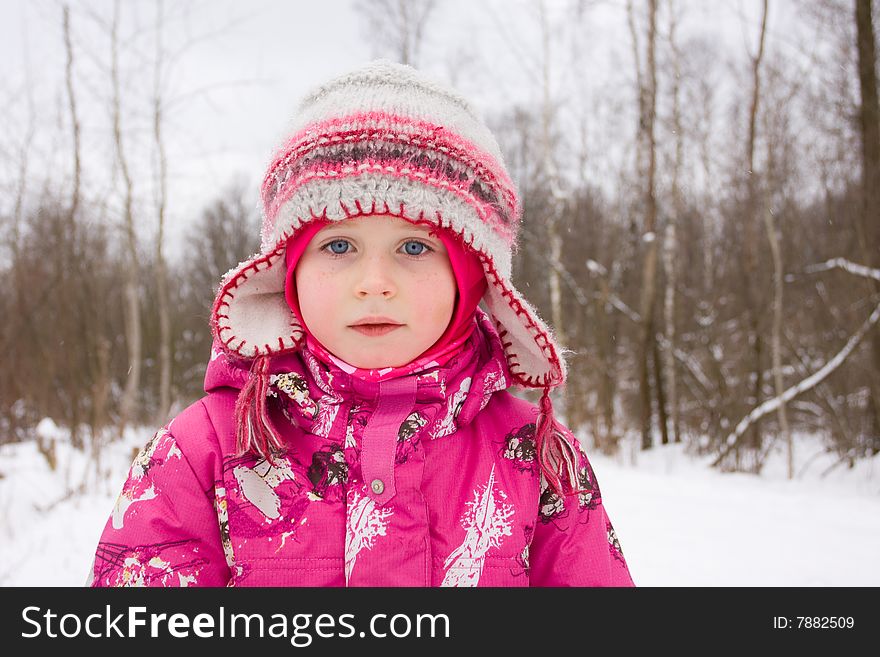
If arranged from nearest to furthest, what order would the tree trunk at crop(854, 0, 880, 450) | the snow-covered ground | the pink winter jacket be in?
the pink winter jacket → the snow-covered ground → the tree trunk at crop(854, 0, 880, 450)

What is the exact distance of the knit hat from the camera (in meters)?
1.22

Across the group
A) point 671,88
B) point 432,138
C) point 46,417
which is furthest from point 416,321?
point 671,88

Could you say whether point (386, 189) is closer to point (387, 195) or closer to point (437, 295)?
point (387, 195)

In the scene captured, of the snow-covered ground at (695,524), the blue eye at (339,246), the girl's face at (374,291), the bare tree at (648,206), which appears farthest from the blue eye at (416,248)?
the bare tree at (648,206)

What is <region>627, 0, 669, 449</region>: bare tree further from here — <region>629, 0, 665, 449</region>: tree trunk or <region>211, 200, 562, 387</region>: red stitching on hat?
<region>211, 200, 562, 387</region>: red stitching on hat

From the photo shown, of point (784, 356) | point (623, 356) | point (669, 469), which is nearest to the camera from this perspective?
point (669, 469)

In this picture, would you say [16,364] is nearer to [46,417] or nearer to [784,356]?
[46,417]

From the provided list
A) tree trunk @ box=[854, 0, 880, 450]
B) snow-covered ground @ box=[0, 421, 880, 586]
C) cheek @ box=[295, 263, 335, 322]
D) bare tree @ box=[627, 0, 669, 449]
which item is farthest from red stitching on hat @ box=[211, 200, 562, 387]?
bare tree @ box=[627, 0, 669, 449]

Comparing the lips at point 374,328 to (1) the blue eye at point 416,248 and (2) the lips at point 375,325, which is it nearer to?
(2) the lips at point 375,325

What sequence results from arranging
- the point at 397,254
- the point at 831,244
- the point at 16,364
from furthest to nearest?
the point at 831,244, the point at 16,364, the point at 397,254

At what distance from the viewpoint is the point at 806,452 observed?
26.4ft

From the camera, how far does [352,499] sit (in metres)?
1.17

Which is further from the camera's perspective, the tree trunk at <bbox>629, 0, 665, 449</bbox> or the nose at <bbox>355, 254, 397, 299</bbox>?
the tree trunk at <bbox>629, 0, 665, 449</bbox>
